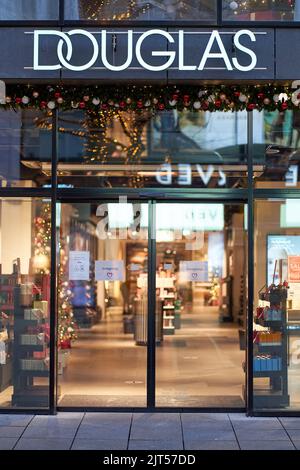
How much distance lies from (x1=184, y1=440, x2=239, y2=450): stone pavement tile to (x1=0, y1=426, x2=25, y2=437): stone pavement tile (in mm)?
1814

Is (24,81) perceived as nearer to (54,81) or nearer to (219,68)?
(54,81)

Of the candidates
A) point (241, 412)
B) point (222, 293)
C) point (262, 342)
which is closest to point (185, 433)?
point (241, 412)

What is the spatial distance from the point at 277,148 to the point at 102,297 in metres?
4.00

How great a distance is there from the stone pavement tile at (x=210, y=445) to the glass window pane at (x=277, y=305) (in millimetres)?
1332

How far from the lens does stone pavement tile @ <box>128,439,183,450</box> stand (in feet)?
21.4

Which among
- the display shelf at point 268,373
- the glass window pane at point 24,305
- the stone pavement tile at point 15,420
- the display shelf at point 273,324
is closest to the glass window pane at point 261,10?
the glass window pane at point 24,305

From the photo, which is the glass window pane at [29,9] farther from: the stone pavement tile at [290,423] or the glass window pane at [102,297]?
the stone pavement tile at [290,423]

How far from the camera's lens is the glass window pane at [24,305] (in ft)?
26.6

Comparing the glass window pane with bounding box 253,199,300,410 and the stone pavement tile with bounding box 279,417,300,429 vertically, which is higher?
the glass window pane with bounding box 253,199,300,410

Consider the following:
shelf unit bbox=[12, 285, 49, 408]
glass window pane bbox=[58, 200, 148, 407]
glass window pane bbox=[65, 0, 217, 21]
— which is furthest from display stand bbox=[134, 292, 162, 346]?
glass window pane bbox=[65, 0, 217, 21]

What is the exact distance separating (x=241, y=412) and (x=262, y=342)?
2.90 feet

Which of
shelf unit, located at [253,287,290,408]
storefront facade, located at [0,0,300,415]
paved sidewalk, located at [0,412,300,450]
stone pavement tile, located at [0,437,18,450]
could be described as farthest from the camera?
shelf unit, located at [253,287,290,408]

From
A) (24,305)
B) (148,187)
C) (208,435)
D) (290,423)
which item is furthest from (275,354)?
(24,305)

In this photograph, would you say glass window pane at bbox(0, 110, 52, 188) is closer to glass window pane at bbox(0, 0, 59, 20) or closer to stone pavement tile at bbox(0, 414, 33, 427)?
glass window pane at bbox(0, 0, 59, 20)
